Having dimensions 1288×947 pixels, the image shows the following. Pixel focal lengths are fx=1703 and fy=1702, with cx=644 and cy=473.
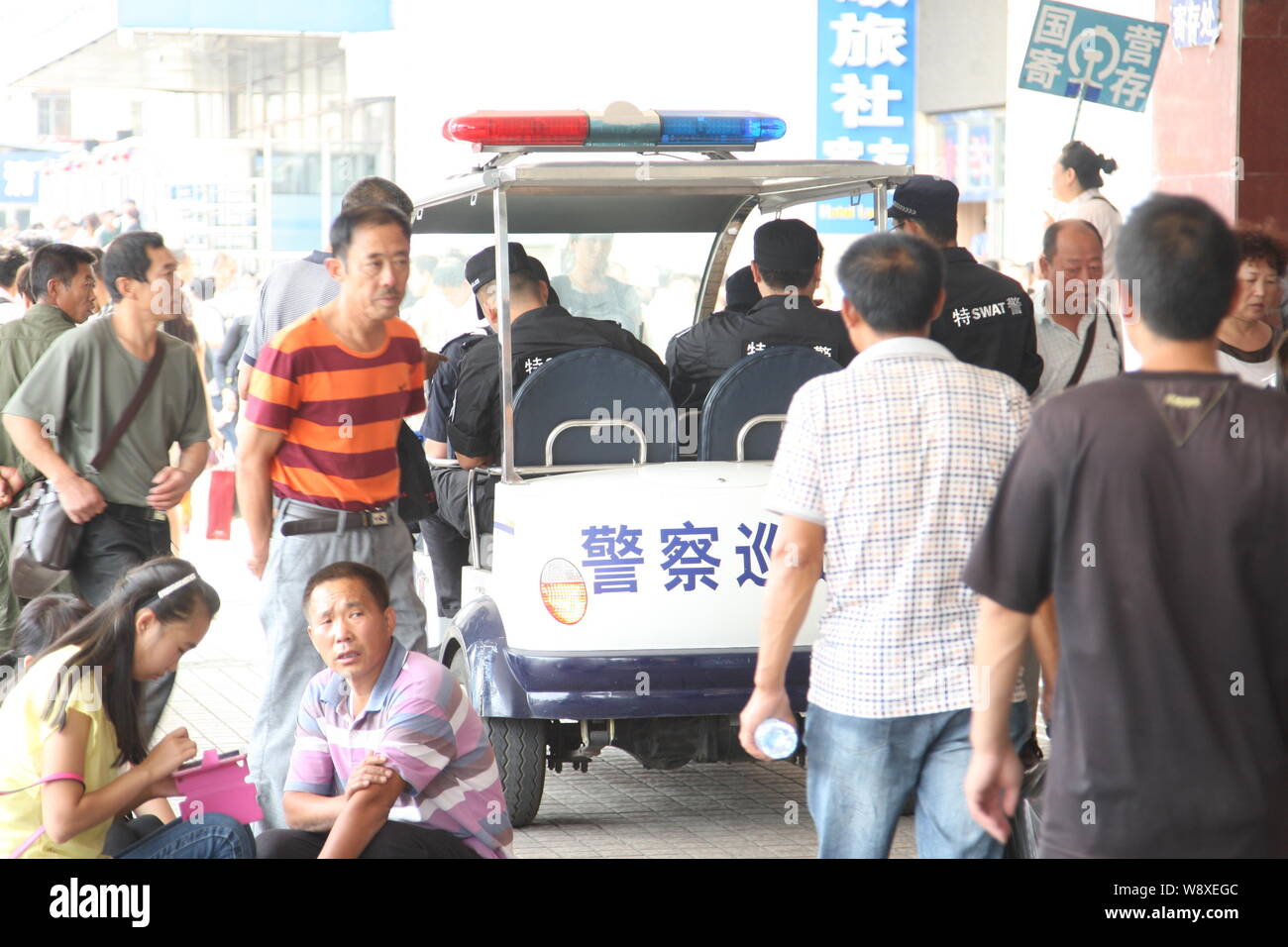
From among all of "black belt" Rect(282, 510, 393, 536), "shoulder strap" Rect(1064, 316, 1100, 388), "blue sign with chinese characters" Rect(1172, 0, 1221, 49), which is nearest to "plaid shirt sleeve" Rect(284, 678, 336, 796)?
"black belt" Rect(282, 510, 393, 536)

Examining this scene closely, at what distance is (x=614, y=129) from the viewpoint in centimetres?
554

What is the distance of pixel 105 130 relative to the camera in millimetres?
43938

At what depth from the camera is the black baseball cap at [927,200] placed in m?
5.51

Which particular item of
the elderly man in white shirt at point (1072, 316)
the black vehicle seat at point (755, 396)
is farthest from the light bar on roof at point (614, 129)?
the elderly man in white shirt at point (1072, 316)

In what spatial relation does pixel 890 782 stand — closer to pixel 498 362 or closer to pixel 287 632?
pixel 287 632

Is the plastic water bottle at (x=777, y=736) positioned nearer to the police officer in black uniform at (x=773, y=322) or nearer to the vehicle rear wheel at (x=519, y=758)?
the vehicle rear wheel at (x=519, y=758)

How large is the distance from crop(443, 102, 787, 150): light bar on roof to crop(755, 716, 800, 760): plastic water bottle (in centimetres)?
261

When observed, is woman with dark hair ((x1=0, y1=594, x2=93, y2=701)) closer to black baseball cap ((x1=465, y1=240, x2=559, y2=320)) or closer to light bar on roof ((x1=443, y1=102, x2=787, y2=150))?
light bar on roof ((x1=443, y1=102, x2=787, y2=150))

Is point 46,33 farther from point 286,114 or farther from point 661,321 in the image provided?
point 661,321

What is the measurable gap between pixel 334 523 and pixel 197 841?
3.46 feet

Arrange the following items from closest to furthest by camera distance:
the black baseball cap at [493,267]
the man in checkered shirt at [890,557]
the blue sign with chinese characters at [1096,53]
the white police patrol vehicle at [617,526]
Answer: the man in checkered shirt at [890,557] → the white police patrol vehicle at [617,526] → the black baseball cap at [493,267] → the blue sign with chinese characters at [1096,53]

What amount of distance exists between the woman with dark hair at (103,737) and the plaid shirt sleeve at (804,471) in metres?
1.62

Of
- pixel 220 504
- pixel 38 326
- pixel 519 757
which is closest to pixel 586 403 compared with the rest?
pixel 519 757

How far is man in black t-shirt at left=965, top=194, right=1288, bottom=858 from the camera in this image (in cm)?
265
